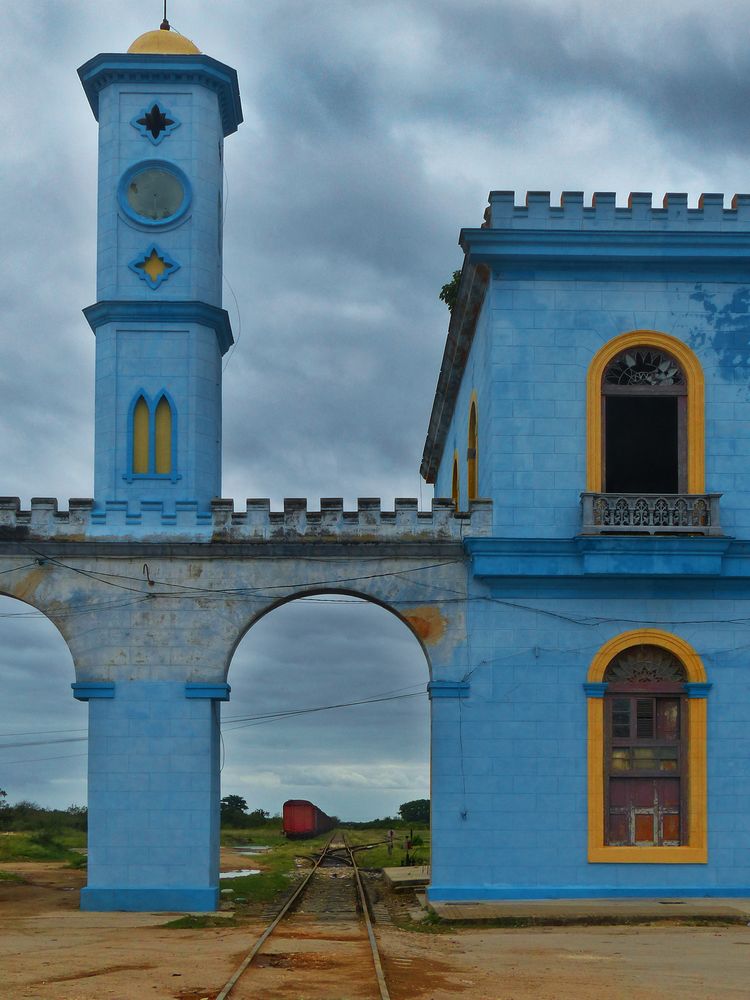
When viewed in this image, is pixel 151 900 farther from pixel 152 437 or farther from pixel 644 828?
pixel 644 828

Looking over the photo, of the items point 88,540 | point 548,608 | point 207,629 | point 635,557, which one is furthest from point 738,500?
point 88,540

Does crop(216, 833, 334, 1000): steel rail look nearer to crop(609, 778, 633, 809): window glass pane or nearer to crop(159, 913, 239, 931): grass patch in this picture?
crop(159, 913, 239, 931): grass patch

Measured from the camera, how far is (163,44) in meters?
26.1

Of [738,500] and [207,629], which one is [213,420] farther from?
[738,500]

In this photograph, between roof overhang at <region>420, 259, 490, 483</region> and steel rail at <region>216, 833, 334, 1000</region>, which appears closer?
steel rail at <region>216, 833, 334, 1000</region>

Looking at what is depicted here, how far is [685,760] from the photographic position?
23266 millimetres

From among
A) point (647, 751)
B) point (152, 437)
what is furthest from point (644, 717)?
point (152, 437)

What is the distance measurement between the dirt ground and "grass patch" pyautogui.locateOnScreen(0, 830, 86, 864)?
15405 millimetres

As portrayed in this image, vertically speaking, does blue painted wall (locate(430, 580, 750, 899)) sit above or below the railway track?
above

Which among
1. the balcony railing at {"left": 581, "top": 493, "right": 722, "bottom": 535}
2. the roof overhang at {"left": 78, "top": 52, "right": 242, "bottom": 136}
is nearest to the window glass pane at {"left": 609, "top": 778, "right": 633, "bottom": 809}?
the balcony railing at {"left": 581, "top": 493, "right": 722, "bottom": 535}

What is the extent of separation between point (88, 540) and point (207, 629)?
253cm

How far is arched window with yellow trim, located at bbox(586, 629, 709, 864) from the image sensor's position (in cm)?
2297

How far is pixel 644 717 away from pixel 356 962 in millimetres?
7942

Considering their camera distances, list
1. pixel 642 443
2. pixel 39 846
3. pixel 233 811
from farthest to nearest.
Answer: pixel 233 811
pixel 39 846
pixel 642 443
